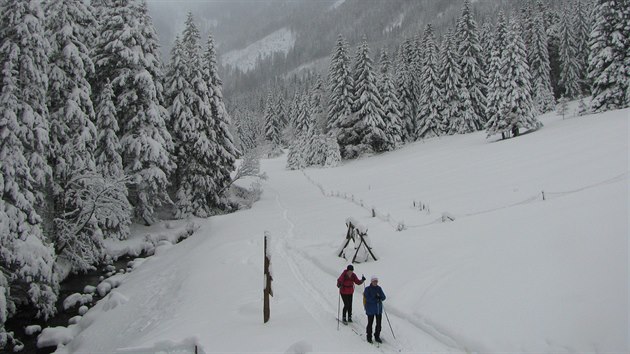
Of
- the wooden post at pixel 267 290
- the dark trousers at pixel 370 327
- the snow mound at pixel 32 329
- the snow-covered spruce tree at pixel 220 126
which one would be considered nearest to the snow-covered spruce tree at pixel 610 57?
the snow-covered spruce tree at pixel 220 126

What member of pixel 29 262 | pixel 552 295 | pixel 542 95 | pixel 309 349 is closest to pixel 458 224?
pixel 552 295

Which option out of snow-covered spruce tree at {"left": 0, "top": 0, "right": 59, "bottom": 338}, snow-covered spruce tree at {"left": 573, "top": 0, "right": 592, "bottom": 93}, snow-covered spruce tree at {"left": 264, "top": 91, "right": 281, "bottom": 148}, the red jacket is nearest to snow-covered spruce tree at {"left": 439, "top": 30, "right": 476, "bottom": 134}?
snow-covered spruce tree at {"left": 573, "top": 0, "right": 592, "bottom": 93}

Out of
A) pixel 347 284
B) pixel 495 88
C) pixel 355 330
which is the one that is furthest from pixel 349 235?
pixel 495 88

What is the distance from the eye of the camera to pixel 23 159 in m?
16.1

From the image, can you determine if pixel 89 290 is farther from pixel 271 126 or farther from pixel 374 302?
pixel 271 126

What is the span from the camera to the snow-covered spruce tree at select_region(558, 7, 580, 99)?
58594 mm

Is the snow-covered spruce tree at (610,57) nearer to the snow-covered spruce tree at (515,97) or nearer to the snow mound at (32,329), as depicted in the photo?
the snow-covered spruce tree at (515,97)

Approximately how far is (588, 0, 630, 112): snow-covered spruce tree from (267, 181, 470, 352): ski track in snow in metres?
34.6

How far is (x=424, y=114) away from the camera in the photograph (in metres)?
54.3

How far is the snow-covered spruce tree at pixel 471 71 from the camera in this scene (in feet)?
172

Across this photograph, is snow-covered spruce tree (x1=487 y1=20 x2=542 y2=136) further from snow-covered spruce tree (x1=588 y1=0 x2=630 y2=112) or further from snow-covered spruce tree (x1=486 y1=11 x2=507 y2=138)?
snow-covered spruce tree (x1=588 y1=0 x2=630 y2=112)

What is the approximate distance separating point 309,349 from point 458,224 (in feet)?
33.6

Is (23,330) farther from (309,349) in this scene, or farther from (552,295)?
(552,295)

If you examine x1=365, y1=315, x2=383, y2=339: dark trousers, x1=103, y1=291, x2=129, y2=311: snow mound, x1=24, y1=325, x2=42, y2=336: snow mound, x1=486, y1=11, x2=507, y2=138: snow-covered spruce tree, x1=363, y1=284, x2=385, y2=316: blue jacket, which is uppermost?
x1=486, y1=11, x2=507, y2=138: snow-covered spruce tree
